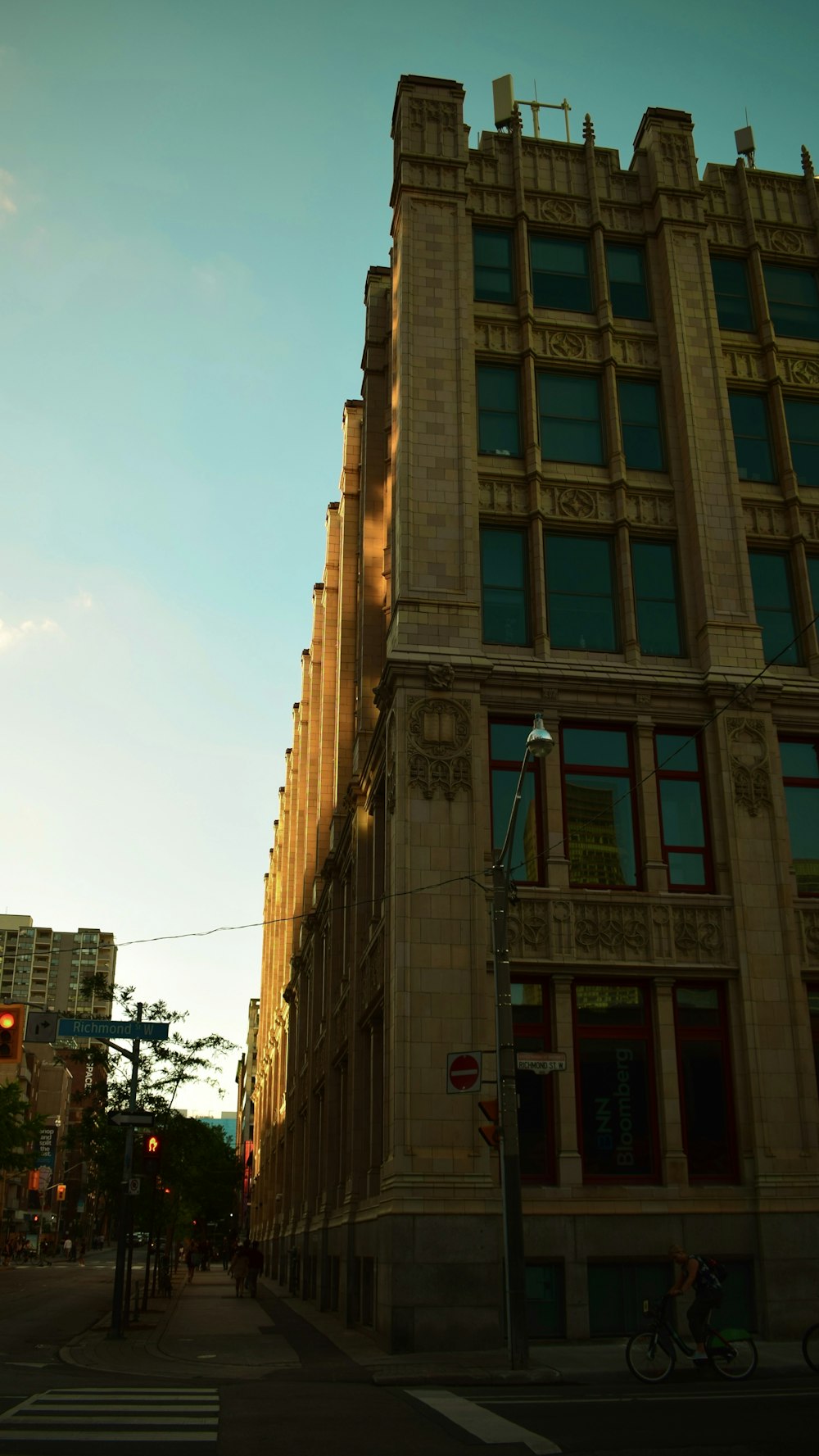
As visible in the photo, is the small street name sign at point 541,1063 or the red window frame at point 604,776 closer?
the small street name sign at point 541,1063

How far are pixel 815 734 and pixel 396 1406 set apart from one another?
17274 mm

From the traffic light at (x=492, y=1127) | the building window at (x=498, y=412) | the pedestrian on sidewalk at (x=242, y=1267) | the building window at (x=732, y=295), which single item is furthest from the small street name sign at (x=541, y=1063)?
the pedestrian on sidewalk at (x=242, y=1267)

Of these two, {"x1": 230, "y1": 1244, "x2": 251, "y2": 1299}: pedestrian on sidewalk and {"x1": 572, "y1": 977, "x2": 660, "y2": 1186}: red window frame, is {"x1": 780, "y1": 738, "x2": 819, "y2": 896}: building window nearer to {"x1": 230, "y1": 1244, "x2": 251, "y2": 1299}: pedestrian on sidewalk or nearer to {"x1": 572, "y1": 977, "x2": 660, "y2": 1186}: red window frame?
{"x1": 572, "y1": 977, "x2": 660, "y2": 1186}: red window frame

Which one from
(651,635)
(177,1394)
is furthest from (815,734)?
(177,1394)

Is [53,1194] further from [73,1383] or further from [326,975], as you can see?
[73,1383]

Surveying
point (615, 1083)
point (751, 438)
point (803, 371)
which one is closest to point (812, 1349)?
point (615, 1083)

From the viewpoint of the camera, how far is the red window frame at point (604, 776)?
24.2 metres

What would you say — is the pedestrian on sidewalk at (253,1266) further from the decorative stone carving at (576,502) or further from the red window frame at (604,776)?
the decorative stone carving at (576,502)

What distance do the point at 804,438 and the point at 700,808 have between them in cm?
1022

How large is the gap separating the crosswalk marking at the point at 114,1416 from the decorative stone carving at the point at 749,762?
15.1 meters

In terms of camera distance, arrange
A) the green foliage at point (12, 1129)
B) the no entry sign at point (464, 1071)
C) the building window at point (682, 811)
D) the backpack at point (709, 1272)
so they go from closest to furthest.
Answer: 1. the backpack at point (709, 1272)
2. the no entry sign at point (464, 1071)
3. the building window at point (682, 811)
4. the green foliage at point (12, 1129)

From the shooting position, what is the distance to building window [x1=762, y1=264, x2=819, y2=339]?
3016 cm

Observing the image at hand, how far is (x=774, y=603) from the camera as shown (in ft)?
90.9

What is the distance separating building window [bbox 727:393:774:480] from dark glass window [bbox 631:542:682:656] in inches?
119
